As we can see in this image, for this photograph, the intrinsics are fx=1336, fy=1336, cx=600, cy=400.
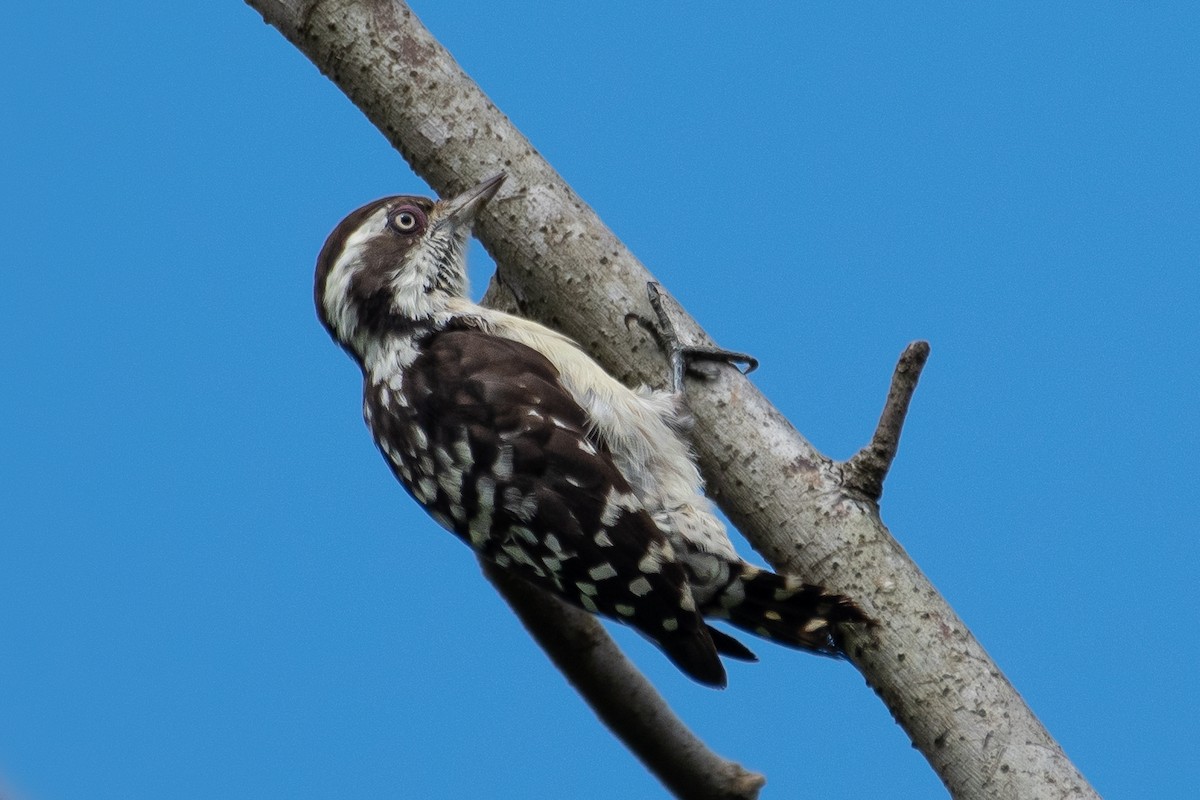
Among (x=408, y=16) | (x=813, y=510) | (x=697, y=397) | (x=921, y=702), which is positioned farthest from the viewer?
(x=408, y=16)

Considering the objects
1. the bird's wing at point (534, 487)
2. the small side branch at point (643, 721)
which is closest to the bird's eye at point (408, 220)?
the bird's wing at point (534, 487)

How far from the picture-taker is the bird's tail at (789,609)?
331 centimetres

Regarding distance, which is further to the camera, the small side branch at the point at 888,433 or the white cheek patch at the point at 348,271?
the white cheek patch at the point at 348,271

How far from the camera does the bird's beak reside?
3.86 metres

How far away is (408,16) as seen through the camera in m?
4.05

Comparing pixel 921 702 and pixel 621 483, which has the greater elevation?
pixel 621 483

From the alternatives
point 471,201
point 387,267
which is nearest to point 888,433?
point 471,201

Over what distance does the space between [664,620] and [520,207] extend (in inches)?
50.9

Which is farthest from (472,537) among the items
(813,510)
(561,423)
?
(813,510)

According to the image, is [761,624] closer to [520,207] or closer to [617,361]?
[617,361]

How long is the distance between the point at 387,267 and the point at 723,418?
3.74ft

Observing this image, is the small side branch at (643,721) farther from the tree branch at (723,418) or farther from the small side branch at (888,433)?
the small side branch at (888,433)

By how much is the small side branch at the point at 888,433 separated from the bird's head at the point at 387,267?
4.42 feet

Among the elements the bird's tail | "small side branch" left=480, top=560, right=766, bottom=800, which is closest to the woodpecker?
the bird's tail
